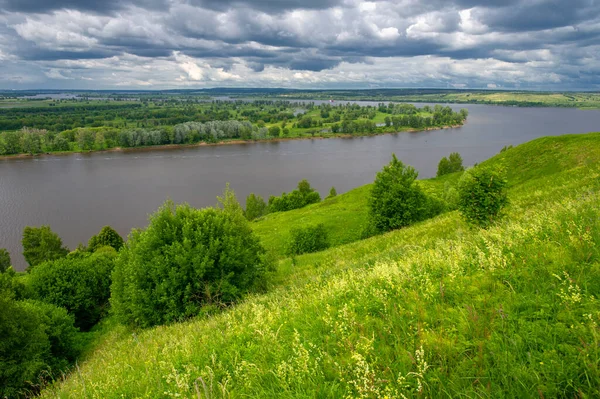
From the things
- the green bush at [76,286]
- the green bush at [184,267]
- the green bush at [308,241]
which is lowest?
the green bush at [76,286]

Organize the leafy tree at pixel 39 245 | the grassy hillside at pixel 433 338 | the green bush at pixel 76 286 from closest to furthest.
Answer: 1. the grassy hillside at pixel 433 338
2. the green bush at pixel 76 286
3. the leafy tree at pixel 39 245

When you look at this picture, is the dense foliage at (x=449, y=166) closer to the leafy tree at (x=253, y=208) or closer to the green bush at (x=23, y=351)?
the leafy tree at (x=253, y=208)

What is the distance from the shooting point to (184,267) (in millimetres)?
13875

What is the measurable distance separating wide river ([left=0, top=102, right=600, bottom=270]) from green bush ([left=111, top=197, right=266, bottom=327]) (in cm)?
4740

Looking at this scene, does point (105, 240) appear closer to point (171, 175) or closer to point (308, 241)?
point (308, 241)

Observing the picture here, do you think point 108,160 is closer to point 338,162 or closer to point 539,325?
point 338,162

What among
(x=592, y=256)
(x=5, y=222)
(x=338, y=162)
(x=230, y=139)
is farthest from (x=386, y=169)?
(x=230, y=139)

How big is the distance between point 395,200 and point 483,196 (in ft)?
42.1

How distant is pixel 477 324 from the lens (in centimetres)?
380

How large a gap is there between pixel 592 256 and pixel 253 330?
5002 millimetres

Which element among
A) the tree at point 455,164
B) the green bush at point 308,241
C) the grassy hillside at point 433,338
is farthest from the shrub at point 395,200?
the tree at point 455,164

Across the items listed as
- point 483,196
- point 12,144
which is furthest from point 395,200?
point 12,144

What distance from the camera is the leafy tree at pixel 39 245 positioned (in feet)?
146

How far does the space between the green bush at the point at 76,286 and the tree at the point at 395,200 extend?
2193 cm
